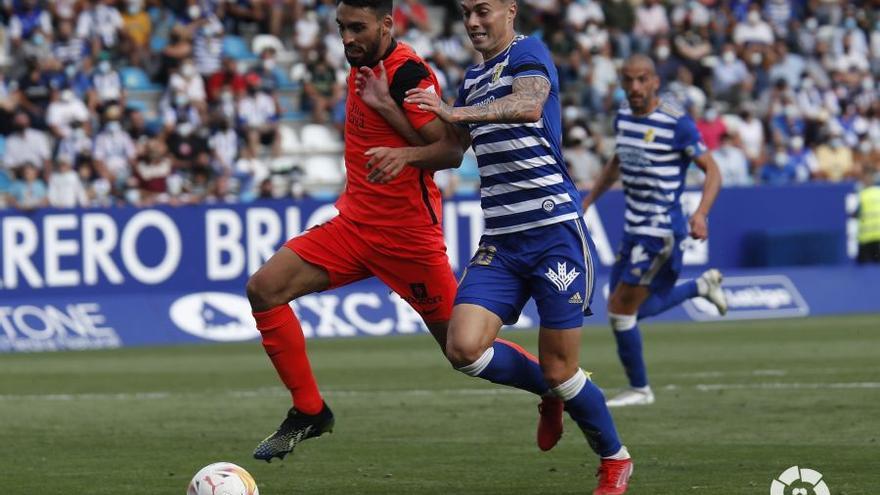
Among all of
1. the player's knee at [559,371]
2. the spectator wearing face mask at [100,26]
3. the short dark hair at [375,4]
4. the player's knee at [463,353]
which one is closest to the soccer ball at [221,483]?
the player's knee at [463,353]

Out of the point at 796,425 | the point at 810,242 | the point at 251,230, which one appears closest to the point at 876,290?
the point at 810,242

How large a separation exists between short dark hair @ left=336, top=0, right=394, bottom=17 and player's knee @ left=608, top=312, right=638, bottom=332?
453 cm

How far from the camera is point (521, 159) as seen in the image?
25.3ft

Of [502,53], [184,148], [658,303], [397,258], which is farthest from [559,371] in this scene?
[184,148]

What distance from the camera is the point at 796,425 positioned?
10.4 metres

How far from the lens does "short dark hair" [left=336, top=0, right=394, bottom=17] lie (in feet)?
26.3

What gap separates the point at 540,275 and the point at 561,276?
106 millimetres

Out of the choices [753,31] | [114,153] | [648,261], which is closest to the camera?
[648,261]

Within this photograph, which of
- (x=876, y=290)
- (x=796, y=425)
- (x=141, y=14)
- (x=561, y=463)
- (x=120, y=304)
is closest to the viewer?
(x=561, y=463)

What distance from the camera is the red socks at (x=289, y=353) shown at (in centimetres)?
841

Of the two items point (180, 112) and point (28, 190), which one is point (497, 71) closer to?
point (28, 190)

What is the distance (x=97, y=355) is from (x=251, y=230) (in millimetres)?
3534

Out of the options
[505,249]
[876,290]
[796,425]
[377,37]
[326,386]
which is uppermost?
[377,37]

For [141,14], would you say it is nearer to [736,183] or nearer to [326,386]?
[736,183]
